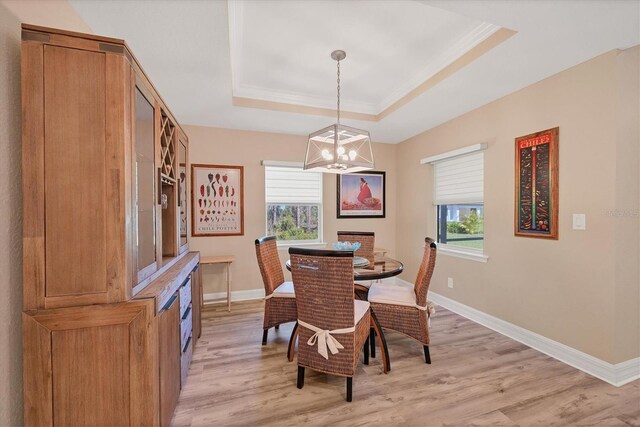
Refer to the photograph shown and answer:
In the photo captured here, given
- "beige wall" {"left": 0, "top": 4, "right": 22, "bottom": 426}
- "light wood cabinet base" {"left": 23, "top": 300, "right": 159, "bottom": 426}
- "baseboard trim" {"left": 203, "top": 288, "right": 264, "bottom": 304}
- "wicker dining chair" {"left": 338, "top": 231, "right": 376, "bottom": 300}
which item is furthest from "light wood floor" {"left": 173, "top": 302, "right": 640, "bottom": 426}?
"baseboard trim" {"left": 203, "top": 288, "right": 264, "bottom": 304}

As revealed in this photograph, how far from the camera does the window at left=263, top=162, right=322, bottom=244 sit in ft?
14.2

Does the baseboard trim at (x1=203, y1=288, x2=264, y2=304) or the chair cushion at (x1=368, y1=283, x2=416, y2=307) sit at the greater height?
the chair cushion at (x1=368, y1=283, x2=416, y2=307)

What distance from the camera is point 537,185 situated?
264 centimetres

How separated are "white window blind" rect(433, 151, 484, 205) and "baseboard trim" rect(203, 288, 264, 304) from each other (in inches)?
118

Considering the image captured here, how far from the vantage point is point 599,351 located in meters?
2.18

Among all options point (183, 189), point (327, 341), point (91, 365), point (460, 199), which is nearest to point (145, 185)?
point (91, 365)

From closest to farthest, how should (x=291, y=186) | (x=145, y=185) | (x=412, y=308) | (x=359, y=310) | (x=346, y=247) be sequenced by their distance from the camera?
1. (x=145, y=185)
2. (x=359, y=310)
3. (x=412, y=308)
4. (x=346, y=247)
5. (x=291, y=186)

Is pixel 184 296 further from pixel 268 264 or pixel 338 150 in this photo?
pixel 338 150

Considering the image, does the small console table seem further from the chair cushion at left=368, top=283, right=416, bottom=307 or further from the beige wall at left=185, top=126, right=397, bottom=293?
the chair cushion at left=368, top=283, right=416, bottom=307

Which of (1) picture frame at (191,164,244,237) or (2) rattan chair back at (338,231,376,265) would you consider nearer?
(2) rattan chair back at (338,231,376,265)

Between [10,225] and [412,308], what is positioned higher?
[10,225]

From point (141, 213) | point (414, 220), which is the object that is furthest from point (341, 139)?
point (414, 220)

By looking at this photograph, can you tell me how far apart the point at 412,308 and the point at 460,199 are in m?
1.94

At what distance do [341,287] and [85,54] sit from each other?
1761 mm
